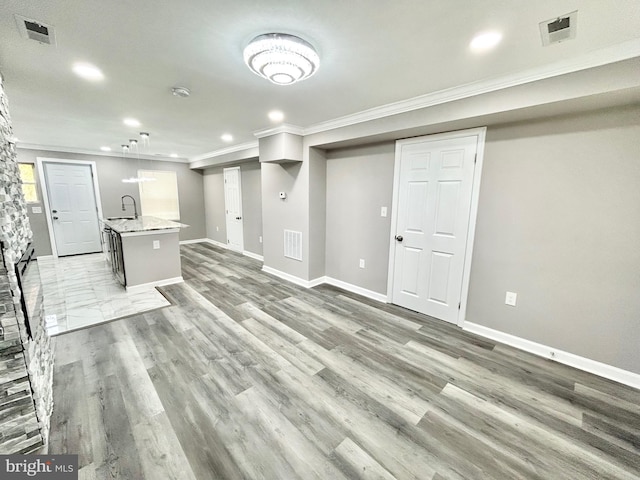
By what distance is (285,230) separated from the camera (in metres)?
4.46

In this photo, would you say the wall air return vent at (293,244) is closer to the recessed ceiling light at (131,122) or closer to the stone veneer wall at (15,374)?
the recessed ceiling light at (131,122)

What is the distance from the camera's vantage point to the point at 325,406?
1.84m

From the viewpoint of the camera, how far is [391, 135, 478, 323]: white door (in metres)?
2.84

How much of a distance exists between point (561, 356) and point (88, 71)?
482cm

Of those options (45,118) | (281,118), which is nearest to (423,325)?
(281,118)

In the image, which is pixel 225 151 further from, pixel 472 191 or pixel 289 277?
pixel 472 191

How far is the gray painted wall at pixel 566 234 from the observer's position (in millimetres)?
2049

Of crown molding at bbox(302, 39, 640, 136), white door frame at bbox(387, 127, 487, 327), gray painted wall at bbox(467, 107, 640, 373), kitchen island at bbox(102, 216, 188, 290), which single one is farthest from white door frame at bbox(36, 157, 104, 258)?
gray painted wall at bbox(467, 107, 640, 373)

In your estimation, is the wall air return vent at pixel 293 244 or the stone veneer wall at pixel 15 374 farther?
the wall air return vent at pixel 293 244

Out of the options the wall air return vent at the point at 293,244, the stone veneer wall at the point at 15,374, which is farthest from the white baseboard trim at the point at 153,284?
the stone veneer wall at the point at 15,374

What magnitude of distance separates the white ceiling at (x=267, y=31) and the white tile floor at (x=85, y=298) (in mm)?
1908

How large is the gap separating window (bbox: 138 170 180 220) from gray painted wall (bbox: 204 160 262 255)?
2.94ft

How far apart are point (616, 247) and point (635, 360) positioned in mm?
925

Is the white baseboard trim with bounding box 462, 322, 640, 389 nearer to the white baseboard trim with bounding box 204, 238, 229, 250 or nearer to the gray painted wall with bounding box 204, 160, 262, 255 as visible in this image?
the gray painted wall with bounding box 204, 160, 262, 255
